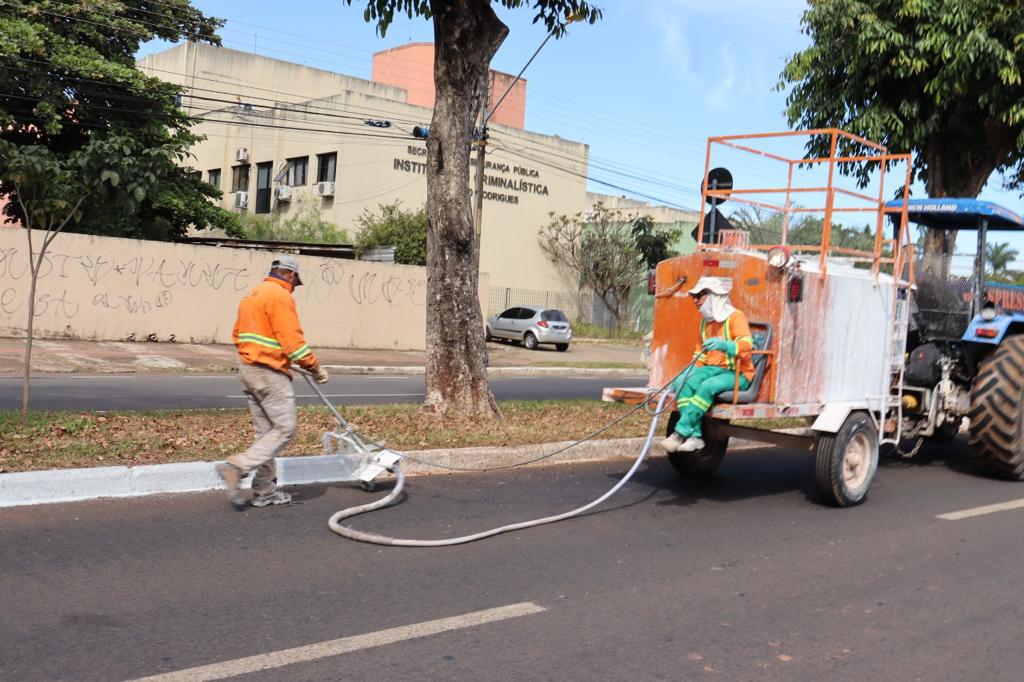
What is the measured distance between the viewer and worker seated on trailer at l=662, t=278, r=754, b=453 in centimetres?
712

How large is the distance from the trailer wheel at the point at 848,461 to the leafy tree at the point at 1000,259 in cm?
300

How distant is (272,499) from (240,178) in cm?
4099

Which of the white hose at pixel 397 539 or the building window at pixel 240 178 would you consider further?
the building window at pixel 240 178

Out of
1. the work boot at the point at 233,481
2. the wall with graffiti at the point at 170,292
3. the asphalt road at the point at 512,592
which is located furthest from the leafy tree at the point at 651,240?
the work boot at the point at 233,481

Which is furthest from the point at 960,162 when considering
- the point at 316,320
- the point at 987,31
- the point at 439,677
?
the point at 316,320

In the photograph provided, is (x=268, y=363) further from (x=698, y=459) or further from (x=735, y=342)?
(x=698, y=459)

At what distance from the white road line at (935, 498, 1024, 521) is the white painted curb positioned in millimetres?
3505

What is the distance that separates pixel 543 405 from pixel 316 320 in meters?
14.7

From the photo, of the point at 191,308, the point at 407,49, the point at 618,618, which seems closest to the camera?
the point at 618,618

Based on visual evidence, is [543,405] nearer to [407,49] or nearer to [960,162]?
[960,162]

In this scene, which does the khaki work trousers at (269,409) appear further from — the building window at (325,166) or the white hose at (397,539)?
the building window at (325,166)

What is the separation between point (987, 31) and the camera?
1380 cm

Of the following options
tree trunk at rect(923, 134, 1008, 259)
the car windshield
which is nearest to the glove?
tree trunk at rect(923, 134, 1008, 259)

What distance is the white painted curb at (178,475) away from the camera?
6.64 m
